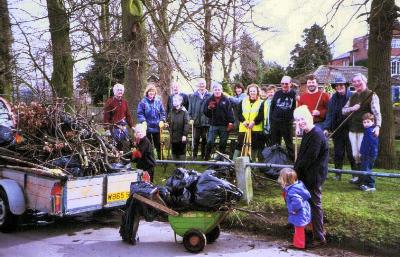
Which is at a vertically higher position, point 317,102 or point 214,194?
point 317,102

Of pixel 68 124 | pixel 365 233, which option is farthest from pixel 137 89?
pixel 365 233

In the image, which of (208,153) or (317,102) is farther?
(208,153)

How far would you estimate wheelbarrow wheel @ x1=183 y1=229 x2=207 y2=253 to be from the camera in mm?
6672

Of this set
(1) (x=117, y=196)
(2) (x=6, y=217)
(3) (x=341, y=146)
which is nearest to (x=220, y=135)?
(3) (x=341, y=146)

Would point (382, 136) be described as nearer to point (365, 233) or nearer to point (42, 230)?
point (365, 233)

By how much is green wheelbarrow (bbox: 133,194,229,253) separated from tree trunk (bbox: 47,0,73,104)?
773 cm

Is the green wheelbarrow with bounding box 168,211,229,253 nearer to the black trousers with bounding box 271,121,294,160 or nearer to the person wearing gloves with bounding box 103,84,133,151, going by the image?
the black trousers with bounding box 271,121,294,160

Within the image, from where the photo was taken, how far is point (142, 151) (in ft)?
29.2

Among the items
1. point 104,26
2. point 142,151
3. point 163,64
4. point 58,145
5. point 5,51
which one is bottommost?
point 142,151

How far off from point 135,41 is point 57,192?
272 inches

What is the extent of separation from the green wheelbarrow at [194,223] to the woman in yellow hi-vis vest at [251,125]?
3.68 m

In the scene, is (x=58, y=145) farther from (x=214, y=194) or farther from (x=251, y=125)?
(x=251, y=125)

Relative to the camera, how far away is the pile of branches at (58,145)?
7828mm

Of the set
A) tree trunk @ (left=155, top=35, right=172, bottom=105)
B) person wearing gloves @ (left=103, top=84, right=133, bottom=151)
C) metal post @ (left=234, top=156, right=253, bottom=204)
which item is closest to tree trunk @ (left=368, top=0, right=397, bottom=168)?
tree trunk @ (left=155, top=35, right=172, bottom=105)
